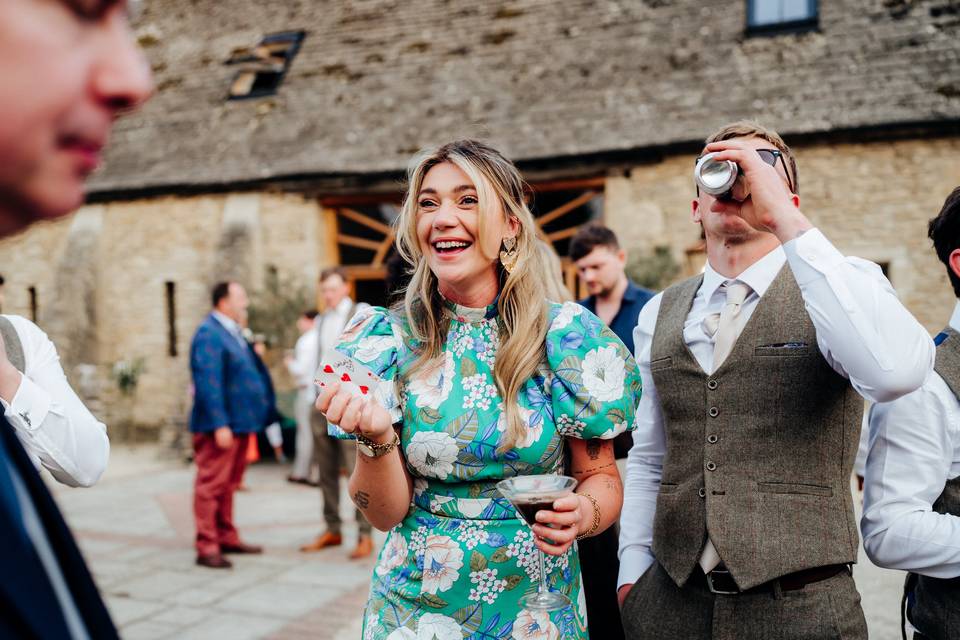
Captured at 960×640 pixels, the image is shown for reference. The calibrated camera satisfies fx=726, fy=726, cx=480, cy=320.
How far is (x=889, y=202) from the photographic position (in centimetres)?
931

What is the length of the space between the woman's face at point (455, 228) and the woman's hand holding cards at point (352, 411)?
0.48m

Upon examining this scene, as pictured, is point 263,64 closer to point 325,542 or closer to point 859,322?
point 325,542

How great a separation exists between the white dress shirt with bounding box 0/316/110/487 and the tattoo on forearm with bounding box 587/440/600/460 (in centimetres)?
144

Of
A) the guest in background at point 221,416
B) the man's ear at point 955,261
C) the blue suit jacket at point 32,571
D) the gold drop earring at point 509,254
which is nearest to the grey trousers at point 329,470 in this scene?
the guest in background at point 221,416

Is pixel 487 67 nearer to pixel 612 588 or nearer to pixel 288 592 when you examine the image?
pixel 288 592

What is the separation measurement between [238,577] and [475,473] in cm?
449

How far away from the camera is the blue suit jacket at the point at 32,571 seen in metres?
0.57

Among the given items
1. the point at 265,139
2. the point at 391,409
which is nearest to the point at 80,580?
the point at 391,409

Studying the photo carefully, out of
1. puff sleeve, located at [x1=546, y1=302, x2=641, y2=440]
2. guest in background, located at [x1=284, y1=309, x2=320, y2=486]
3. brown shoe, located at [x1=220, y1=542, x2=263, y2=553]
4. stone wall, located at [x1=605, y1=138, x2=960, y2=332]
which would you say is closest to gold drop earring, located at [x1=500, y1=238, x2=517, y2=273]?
puff sleeve, located at [x1=546, y1=302, x2=641, y2=440]

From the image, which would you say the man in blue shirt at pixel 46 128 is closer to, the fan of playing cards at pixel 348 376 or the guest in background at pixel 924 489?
the fan of playing cards at pixel 348 376

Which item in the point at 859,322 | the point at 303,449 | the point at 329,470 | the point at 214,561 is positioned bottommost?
the point at 303,449

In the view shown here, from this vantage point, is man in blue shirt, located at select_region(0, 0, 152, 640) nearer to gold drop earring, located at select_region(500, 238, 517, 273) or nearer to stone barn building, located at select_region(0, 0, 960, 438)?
gold drop earring, located at select_region(500, 238, 517, 273)

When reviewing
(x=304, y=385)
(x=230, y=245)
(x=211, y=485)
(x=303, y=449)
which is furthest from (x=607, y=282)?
(x=230, y=245)

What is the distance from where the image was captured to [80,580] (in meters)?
0.69
